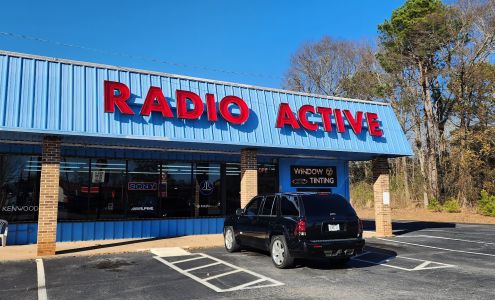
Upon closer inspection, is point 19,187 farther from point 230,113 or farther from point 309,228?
point 309,228

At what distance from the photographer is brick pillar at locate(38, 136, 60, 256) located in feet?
39.8

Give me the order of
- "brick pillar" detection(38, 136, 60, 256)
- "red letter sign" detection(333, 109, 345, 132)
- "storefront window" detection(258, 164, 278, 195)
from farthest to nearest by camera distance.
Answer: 1. "storefront window" detection(258, 164, 278, 195)
2. "red letter sign" detection(333, 109, 345, 132)
3. "brick pillar" detection(38, 136, 60, 256)

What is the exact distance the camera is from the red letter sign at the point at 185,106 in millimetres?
13797

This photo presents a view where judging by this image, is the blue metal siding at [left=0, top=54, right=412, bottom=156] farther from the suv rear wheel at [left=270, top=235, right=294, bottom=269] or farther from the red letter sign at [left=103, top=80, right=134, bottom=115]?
the suv rear wheel at [left=270, top=235, right=294, bottom=269]

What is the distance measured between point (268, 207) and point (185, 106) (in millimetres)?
4582

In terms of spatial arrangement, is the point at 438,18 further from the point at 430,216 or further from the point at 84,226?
the point at 84,226

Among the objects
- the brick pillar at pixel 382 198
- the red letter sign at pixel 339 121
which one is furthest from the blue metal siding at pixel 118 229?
the brick pillar at pixel 382 198

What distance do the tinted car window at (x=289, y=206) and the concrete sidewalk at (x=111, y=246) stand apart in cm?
449

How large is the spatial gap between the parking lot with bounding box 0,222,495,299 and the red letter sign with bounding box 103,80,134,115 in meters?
4.17

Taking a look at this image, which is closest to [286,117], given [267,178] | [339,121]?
[339,121]

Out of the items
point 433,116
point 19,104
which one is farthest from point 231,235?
point 433,116

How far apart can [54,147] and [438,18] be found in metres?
33.2

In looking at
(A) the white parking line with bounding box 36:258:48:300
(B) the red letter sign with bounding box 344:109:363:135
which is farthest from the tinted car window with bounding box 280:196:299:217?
(B) the red letter sign with bounding box 344:109:363:135

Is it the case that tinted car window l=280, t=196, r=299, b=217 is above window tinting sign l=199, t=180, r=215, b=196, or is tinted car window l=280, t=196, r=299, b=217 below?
below
